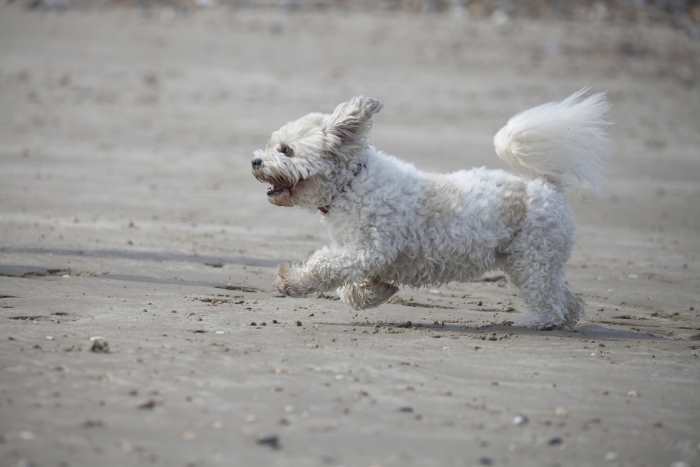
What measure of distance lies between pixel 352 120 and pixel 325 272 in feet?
2.98

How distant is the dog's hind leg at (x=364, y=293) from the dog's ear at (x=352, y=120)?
2.96 ft

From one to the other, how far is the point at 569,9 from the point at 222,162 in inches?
493

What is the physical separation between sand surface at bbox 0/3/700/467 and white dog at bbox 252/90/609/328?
29 centimetres

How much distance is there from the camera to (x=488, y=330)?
23.0ft

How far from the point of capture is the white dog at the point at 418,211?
6.73 meters

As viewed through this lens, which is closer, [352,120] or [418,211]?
[352,120]

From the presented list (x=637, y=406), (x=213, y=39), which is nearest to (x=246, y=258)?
(x=637, y=406)

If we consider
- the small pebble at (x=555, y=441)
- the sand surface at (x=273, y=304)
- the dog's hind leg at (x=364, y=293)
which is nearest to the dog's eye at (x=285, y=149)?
the dog's hind leg at (x=364, y=293)

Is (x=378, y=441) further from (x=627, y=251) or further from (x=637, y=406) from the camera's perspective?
(x=627, y=251)

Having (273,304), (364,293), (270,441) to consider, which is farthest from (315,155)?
(270,441)

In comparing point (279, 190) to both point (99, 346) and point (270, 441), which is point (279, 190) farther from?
point (270, 441)

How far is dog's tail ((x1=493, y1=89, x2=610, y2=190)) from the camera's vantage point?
7.15 meters

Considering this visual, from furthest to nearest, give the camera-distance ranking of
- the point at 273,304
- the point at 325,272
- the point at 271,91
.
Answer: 1. the point at 271,91
2. the point at 273,304
3. the point at 325,272

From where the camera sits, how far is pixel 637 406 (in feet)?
17.9
